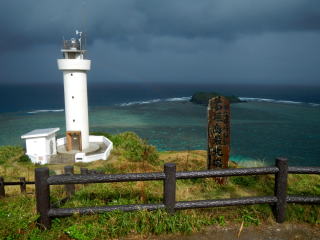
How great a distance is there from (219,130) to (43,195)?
14.4 ft

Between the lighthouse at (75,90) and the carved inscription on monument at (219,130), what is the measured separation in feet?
64.9

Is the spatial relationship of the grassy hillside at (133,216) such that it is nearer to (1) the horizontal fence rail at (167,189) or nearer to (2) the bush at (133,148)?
(1) the horizontal fence rail at (167,189)

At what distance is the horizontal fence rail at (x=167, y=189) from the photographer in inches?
155

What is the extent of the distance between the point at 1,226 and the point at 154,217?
2.19 meters

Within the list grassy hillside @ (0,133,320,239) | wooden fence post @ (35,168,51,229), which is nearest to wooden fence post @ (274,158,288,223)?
grassy hillside @ (0,133,320,239)

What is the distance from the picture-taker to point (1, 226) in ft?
12.4

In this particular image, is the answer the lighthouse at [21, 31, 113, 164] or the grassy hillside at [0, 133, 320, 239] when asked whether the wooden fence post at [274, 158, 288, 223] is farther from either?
the lighthouse at [21, 31, 113, 164]

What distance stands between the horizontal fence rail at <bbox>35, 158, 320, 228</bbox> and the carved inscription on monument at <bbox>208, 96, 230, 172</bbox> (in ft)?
8.04

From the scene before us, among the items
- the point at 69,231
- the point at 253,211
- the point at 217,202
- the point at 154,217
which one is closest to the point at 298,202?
the point at 253,211

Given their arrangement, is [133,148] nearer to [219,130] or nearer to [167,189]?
[219,130]

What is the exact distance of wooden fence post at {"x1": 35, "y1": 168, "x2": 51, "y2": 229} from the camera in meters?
3.88

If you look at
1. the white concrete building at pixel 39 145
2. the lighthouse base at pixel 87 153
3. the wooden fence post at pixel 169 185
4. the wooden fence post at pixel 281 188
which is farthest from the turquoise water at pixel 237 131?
the wooden fence post at pixel 169 185

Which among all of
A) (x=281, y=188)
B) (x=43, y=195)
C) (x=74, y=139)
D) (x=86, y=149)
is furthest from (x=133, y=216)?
(x=86, y=149)

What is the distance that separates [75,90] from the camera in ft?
79.9
